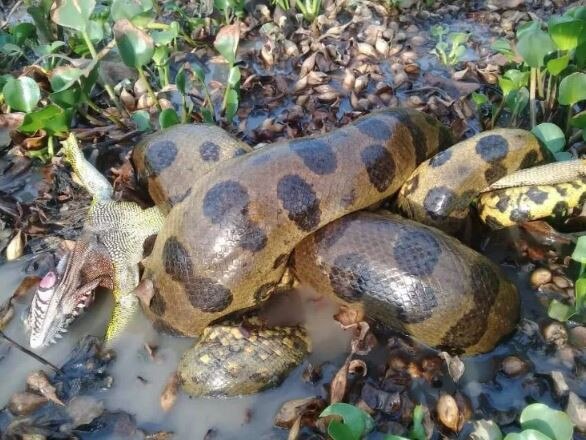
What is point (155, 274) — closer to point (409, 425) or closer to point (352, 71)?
point (409, 425)

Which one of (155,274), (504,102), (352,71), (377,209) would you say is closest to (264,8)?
(352,71)

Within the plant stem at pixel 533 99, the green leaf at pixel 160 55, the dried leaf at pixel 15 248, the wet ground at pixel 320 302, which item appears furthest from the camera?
the green leaf at pixel 160 55

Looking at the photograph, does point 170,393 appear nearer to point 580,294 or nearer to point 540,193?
point 580,294

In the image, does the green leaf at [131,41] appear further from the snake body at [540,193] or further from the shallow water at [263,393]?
the snake body at [540,193]

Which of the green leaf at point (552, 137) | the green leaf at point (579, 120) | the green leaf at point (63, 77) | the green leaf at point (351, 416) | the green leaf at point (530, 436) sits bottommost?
the green leaf at point (351, 416)

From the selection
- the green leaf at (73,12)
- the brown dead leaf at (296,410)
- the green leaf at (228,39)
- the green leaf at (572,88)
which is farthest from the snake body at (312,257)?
the green leaf at (73,12)

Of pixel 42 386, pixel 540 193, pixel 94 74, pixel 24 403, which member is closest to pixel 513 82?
pixel 540 193
